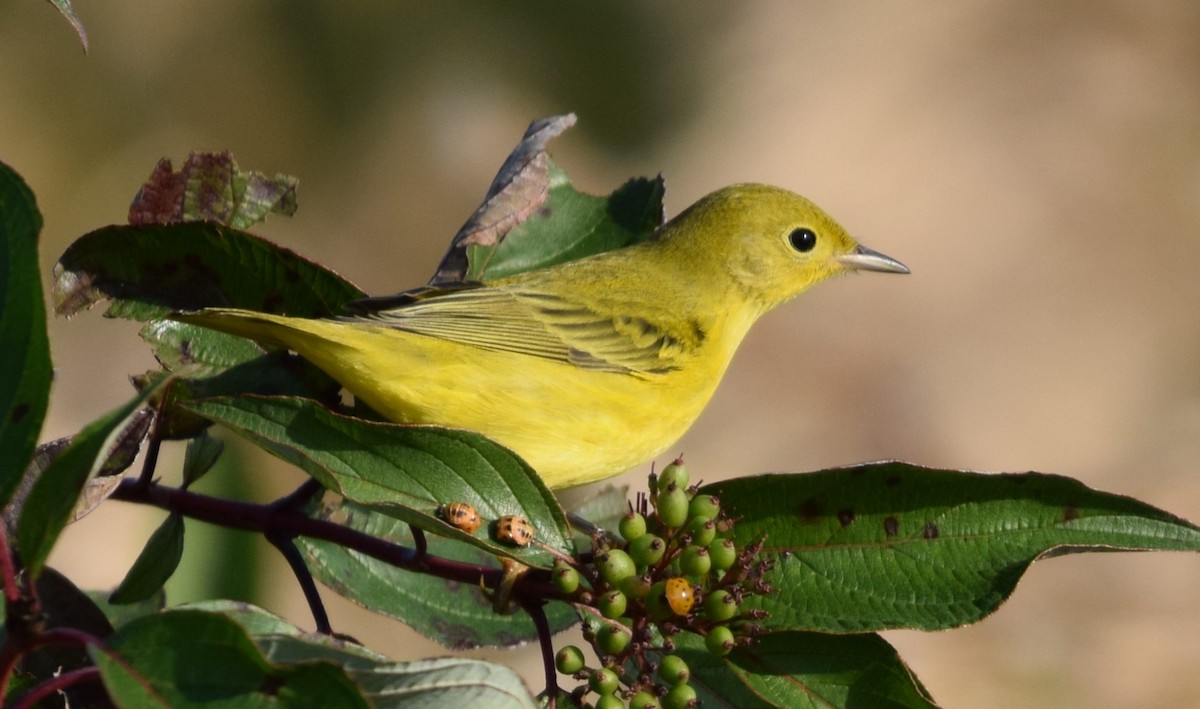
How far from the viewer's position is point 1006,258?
8.45 meters

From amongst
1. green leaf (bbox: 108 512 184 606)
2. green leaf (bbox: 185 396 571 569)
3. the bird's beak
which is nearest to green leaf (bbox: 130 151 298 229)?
green leaf (bbox: 108 512 184 606)

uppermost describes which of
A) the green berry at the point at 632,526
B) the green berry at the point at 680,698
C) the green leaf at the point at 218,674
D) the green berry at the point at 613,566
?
the green berry at the point at 632,526

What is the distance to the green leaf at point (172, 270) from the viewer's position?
2.61 m

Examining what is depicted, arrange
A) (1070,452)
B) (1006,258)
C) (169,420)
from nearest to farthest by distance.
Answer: (169,420), (1070,452), (1006,258)

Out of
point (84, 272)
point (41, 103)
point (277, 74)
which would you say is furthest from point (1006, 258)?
point (84, 272)

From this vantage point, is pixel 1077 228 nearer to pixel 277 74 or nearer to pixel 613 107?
pixel 613 107

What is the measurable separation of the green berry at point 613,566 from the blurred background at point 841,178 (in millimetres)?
4699

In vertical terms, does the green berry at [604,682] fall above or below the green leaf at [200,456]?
below

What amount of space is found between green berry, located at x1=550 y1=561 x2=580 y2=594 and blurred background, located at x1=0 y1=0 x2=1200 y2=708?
4.67 metres

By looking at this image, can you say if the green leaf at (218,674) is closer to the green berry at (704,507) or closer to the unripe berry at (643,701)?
the unripe berry at (643,701)

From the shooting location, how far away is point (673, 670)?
209 cm

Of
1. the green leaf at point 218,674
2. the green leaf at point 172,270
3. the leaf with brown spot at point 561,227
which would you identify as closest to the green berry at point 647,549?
the green leaf at point 218,674

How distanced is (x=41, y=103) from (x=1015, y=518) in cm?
719

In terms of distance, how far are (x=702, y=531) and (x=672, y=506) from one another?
65mm
